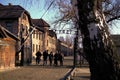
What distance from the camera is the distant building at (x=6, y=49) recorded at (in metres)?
31.9

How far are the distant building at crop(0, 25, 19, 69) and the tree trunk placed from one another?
975 inches

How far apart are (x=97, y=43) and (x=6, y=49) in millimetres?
28487

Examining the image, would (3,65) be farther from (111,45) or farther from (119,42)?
(119,42)

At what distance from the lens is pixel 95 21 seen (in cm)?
609

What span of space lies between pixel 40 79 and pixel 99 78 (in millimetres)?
15996

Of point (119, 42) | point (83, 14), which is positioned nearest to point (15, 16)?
point (119, 42)

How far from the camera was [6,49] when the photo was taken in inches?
1329

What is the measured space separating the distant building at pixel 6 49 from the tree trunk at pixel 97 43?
24771mm

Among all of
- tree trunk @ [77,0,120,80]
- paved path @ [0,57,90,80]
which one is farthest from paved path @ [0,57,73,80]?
tree trunk @ [77,0,120,80]

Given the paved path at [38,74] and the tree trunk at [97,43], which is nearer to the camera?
the tree trunk at [97,43]

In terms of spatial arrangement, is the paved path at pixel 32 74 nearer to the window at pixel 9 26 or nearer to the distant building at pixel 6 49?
the distant building at pixel 6 49

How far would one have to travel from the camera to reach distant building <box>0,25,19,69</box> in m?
31.9

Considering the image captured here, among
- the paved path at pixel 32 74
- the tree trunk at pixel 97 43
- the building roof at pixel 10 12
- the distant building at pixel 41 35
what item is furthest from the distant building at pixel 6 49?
the distant building at pixel 41 35

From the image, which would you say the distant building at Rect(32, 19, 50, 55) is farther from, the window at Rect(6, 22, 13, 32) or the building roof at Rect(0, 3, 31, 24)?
the window at Rect(6, 22, 13, 32)
